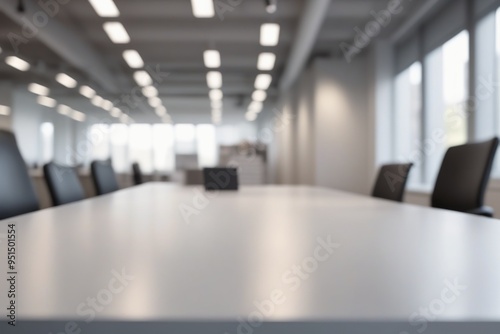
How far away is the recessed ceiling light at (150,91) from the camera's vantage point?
1201 centimetres

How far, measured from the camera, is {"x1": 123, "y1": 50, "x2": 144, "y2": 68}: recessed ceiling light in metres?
8.66

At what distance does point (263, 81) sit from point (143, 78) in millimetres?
2761

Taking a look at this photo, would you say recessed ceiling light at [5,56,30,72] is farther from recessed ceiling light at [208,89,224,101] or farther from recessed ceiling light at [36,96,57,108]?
recessed ceiling light at [208,89,224,101]

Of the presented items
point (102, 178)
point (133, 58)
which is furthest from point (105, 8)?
point (102, 178)

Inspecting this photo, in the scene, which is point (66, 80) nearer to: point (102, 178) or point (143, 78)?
point (143, 78)

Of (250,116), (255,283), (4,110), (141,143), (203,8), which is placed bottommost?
(255,283)

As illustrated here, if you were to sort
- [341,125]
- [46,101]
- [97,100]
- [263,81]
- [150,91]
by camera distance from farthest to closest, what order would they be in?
[97,100] → [46,101] → [150,91] → [263,81] → [341,125]

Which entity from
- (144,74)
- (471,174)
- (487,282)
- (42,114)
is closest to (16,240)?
(487,282)

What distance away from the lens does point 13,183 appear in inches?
78.6

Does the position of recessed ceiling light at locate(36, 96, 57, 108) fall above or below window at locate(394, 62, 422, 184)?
above

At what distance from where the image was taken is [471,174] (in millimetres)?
2484

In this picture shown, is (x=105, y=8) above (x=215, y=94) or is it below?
above

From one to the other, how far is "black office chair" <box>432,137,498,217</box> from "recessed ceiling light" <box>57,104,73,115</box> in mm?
14149

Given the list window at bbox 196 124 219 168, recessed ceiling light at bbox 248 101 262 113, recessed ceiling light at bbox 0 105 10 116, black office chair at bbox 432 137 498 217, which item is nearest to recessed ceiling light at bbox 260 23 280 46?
black office chair at bbox 432 137 498 217
